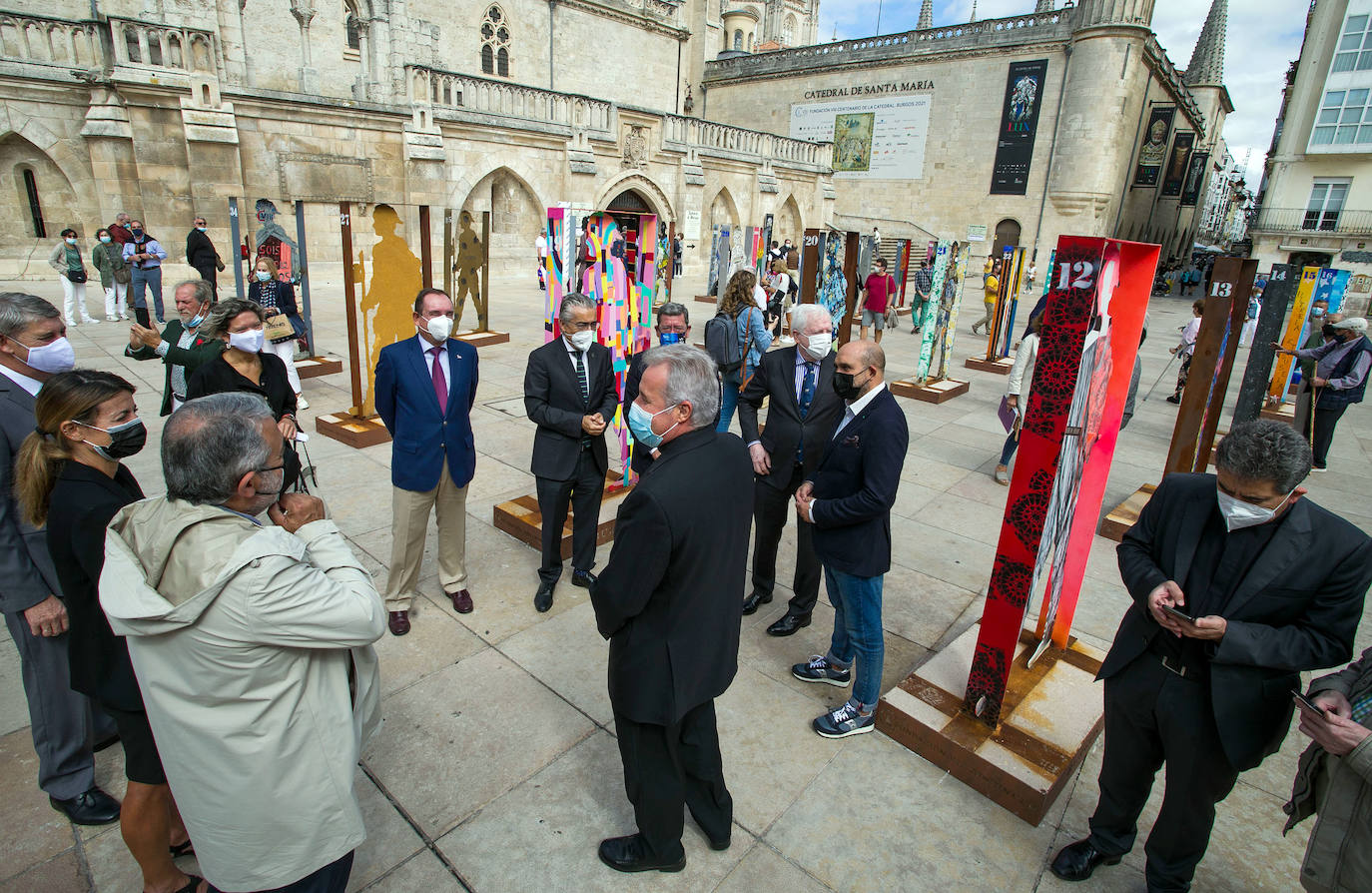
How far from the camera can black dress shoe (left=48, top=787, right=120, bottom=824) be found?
2.62m

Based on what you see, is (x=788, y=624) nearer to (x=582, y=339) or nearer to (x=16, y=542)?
(x=582, y=339)

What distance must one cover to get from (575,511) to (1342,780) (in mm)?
3573

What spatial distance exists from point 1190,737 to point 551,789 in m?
2.37

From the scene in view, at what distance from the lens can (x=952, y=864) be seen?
8.61ft

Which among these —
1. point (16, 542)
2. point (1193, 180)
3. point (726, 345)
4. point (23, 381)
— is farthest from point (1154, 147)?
point (16, 542)

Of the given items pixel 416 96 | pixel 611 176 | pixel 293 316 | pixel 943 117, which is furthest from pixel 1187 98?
pixel 293 316

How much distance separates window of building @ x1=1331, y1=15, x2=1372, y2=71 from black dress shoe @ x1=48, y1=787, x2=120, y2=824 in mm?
40154

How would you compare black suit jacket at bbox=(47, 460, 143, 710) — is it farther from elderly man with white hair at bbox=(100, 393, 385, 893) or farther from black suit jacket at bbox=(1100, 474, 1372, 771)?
black suit jacket at bbox=(1100, 474, 1372, 771)

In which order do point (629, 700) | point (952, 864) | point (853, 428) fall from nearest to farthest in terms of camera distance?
point (629, 700) < point (952, 864) < point (853, 428)

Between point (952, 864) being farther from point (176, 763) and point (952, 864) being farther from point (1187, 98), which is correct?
point (1187, 98)

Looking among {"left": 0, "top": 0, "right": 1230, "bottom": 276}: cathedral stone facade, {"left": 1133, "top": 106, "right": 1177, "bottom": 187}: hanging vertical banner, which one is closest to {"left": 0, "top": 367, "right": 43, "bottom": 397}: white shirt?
{"left": 0, "top": 0, "right": 1230, "bottom": 276}: cathedral stone facade

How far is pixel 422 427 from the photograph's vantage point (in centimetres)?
379

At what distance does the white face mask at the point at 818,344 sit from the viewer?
377 centimetres

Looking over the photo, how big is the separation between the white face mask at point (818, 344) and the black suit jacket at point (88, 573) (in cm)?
304
